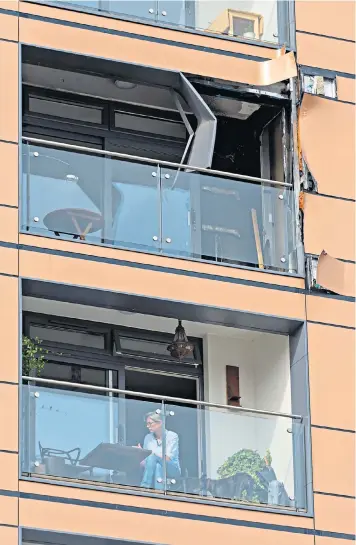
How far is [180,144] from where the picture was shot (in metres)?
31.1

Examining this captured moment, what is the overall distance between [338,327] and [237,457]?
239cm

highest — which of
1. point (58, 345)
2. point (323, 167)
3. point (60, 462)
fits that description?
point (323, 167)

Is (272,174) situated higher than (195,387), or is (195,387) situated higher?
(272,174)

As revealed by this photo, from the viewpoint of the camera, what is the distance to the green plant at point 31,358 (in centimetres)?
2805

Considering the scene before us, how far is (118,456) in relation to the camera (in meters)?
26.8

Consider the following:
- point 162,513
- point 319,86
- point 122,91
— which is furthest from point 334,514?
point 122,91

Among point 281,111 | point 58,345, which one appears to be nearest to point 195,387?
point 58,345

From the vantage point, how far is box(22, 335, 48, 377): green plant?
28047 millimetres

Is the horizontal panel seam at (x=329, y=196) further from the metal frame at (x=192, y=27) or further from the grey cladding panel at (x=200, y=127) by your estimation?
the metal frame at (x=192, y=27)

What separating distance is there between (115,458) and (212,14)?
710 cm

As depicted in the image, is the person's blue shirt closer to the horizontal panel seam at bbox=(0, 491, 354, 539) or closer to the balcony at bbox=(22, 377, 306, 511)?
the balcony at bbox=(22, 377, 306, 511)

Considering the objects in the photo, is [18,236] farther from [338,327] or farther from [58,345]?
[338,327]

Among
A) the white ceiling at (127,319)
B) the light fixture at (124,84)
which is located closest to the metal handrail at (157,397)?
the white ceiling at (127,319)
